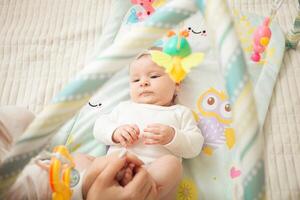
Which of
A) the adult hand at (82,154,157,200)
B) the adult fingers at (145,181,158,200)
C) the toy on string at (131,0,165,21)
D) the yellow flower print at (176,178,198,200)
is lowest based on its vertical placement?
the yellow flower print at (176,178,198,200)

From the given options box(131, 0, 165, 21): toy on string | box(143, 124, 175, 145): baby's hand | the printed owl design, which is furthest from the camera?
box(131, 0, 165, 21): toy on string

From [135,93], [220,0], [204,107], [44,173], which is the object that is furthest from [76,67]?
[220,0]

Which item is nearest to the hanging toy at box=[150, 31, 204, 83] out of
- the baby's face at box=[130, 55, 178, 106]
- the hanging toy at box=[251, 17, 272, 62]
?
the baby's face at box=[130, 55, 178, 106]

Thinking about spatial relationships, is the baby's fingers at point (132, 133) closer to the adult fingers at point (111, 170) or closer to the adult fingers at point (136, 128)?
the adult fingers at point (136, 128)

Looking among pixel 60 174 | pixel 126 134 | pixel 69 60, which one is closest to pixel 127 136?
pixel 126 134

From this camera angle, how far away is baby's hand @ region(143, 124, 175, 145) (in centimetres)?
83

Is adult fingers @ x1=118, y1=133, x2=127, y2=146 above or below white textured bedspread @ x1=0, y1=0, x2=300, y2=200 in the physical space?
below

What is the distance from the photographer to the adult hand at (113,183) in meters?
0.68

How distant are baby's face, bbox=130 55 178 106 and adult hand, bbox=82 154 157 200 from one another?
0.82ft

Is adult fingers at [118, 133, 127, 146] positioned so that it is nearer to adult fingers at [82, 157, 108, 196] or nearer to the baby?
the baby

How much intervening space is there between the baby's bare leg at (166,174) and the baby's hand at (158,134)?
0.04m

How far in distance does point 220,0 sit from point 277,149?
0.61m

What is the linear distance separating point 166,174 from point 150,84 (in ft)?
0.90

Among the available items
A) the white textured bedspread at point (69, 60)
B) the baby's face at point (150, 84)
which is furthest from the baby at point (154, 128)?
the white textured bedspread at point (69, 60)
